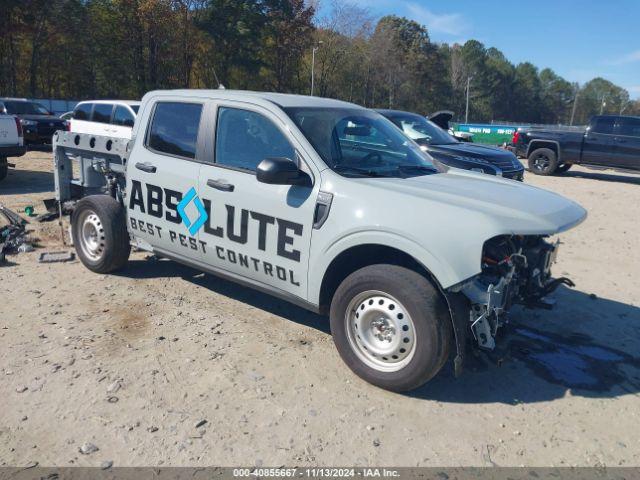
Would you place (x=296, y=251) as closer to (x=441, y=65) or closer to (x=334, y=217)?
(x=334, y=217)

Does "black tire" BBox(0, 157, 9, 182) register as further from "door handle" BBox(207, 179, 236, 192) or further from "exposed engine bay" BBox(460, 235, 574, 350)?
"exposed engine bay" BBox(460, 235, 574, 350)

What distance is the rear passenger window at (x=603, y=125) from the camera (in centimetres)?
1605

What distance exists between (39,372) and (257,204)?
1927 mm

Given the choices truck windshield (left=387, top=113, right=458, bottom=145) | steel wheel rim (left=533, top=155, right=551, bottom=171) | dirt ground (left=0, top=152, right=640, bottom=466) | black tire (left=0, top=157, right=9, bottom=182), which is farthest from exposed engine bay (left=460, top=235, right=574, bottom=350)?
steel wheel rim (left=533, top=155, right=551, bottom=171)

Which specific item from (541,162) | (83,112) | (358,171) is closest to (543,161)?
(541,162)

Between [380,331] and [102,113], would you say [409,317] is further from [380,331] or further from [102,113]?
[102,113]

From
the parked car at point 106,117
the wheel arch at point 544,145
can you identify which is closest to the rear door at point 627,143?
the wheel arch at point 544,145

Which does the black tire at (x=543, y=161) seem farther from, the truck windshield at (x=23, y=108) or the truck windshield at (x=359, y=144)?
the truck windshield at (x=23, y=108)

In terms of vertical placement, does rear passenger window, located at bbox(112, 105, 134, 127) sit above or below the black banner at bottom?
above

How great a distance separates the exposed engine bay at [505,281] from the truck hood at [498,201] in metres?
0.26

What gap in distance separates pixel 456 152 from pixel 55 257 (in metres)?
6.68

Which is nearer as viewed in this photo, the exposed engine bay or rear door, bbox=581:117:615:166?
the exposed engine bay

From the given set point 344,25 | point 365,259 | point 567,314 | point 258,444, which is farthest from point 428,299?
point 344,25

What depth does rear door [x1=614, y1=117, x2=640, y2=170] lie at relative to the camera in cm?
1552
